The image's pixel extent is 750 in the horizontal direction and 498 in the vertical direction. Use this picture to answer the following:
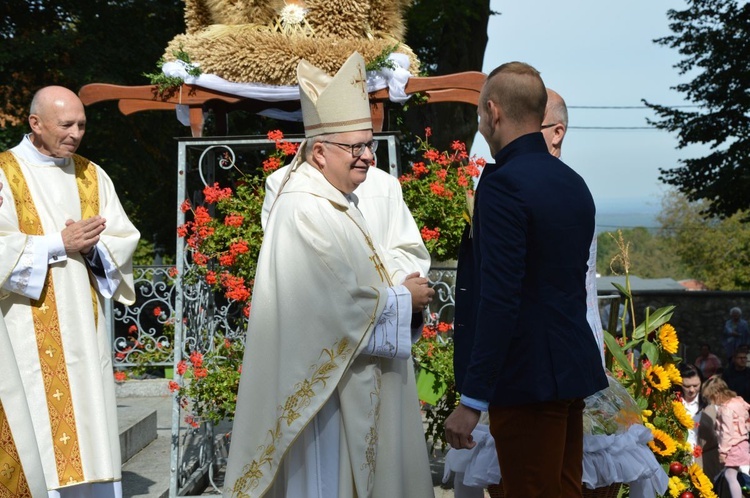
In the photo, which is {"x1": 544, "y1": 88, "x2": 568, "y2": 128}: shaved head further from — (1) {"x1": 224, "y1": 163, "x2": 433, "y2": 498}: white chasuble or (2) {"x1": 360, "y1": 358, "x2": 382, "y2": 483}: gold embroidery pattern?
(2) {"x1": 360, "y1": 358, "x2": 382, "y2": 483}: gold embroidery pattern

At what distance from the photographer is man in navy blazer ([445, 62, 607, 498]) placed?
3.15 metres

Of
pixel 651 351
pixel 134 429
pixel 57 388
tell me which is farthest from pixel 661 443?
pixel 134 429

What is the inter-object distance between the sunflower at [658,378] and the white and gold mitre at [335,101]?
209 cm

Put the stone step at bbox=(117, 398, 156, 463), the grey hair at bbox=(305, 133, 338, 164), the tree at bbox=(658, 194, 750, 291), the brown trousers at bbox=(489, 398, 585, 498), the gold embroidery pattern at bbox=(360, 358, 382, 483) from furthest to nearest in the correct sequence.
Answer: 1. the tree at bbox=(658, 194, 750, 291)
2. the stone step at bbox=(117, 398, 156, 463)
3. the grey hair at bbox=(305, 133, 338, 164)
4. the gold embroidery pattern at bbox=(360, 358, 382, 483)
5. the brown trousers at bbox=(489, 398, 585, 498)

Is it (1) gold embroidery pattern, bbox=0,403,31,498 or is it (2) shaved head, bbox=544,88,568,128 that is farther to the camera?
(2) shaved head, bbox=544,88,568,128

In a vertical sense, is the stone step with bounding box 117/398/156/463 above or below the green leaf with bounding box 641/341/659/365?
below

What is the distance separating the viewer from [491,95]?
10.9 ft

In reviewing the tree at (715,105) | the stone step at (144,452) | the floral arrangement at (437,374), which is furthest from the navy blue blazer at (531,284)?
the tree at (715,105)

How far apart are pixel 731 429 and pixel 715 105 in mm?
17649

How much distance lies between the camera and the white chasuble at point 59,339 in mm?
5113

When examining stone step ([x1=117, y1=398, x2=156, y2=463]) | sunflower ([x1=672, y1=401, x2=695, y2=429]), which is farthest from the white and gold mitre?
stone step ([x1=117, y1=398, x2=156, y2=463])

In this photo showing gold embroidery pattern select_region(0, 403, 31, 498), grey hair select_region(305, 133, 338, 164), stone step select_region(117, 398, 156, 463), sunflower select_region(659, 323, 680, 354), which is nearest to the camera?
gold embroidery pattern select_region(0, 403, 31, 498)

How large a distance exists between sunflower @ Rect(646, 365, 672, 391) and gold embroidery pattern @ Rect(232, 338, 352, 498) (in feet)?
6.64

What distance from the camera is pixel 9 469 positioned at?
12.8 feet
